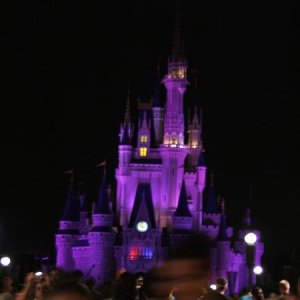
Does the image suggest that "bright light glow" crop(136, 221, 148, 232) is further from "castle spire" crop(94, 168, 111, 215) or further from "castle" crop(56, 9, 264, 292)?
"castle spire" crop(94, 168, 111, 215)

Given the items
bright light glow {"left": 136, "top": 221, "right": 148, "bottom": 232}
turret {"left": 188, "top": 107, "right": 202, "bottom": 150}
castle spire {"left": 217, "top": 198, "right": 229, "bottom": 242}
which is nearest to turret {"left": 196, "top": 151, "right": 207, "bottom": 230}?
castle spire {"left": 217, "top": 198, "right": 229, "bottom": 242}

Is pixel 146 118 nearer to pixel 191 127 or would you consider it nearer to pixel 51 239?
pixel 191 127

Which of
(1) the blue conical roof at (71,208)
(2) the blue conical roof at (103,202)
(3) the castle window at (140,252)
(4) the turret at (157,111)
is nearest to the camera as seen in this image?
(3) the castle window at (140,252)

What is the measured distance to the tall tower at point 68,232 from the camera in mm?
65375

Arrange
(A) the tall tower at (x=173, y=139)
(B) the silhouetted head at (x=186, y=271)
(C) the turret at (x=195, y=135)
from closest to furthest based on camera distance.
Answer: (B) the silhouetted head at (x=186, y=271) < (A) the tall tower at (x=173, y=139) < (C) the turret at (x=195, y=135)

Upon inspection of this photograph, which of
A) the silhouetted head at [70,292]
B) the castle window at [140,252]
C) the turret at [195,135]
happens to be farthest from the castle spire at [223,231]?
the silhouetted head at [70,292]

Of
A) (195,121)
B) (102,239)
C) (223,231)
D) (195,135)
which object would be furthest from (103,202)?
(195,121)

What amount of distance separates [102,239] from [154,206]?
523cm

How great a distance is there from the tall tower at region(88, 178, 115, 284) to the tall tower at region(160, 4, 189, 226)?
4350 millimetres

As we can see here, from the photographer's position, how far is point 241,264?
66.6 meters

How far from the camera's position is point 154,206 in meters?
65.5

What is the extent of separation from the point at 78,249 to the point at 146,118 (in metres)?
11.8

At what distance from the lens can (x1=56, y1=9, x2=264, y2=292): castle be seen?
205 ft

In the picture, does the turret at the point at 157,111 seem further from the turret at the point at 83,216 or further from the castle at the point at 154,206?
the turret at the point at 83,216
